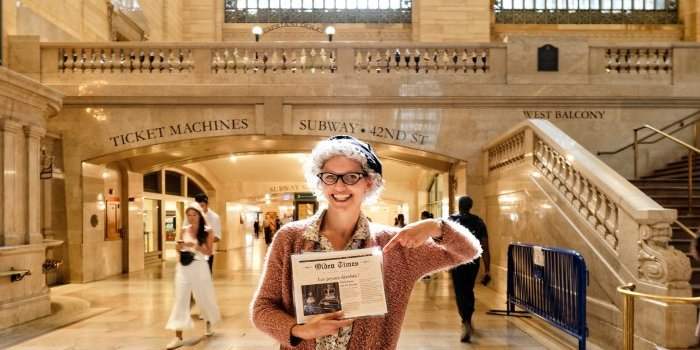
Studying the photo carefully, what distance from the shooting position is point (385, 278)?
200 cm

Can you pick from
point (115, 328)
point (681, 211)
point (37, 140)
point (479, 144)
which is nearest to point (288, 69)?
point (479, 144)

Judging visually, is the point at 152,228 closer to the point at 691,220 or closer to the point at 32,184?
the point at 32,184

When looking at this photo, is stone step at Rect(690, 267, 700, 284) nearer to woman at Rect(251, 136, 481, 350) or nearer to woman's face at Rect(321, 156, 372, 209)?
woman at Rect(251, 136, 481, 350)

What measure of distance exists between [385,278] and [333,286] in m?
0.28

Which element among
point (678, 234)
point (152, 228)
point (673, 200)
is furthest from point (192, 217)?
point (152, 228)

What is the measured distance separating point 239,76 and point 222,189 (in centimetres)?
1114

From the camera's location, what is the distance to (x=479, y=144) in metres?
13.3

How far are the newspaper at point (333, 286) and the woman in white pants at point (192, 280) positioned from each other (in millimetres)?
5498

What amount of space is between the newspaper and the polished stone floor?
5.18m

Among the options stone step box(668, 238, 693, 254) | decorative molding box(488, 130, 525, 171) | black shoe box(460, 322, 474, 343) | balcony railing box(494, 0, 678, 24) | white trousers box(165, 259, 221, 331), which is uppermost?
balcony railing box(494, 0, 678, 24)

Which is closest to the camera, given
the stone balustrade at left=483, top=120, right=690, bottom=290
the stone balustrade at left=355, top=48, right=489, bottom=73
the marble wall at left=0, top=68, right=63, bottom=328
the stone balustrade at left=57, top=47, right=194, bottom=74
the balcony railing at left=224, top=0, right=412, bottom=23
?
the stone balustrade at left=483, top=120, right=690, bottom=290

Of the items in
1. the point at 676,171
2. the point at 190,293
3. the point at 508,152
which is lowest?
the point at 190,293

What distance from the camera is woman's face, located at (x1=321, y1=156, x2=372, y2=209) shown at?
1977 millimetres

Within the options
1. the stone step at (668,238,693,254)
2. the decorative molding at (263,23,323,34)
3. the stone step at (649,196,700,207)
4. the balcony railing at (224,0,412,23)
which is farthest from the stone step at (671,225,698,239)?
the decorative molding at (263,23,323,34)
